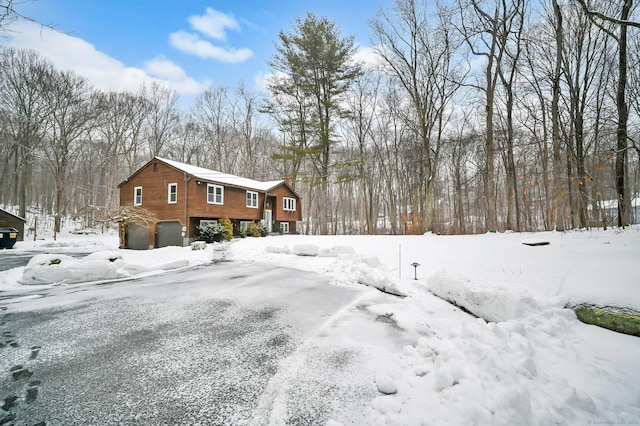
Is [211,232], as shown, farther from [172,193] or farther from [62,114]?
[62,114]

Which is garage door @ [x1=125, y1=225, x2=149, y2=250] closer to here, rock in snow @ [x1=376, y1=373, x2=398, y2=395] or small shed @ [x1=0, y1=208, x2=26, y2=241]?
small shed @ [x1=0, y1=208, x2=26, y2=241]

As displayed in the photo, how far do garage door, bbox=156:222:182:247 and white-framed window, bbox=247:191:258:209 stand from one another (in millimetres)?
6177

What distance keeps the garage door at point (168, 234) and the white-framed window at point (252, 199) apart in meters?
6.18

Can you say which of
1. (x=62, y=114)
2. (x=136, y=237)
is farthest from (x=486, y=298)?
(x=62, y=114)

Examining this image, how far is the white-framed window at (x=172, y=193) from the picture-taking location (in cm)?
1911

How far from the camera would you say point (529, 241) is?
9.83 meters

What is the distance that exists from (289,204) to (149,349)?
81.7 ft

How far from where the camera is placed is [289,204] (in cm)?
2820

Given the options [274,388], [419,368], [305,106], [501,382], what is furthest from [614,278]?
[305,106]

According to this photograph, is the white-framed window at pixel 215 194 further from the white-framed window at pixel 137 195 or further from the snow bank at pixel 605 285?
the snow bank at pixel 605 285

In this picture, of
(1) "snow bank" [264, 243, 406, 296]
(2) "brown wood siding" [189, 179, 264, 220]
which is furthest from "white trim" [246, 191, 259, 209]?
(1) "snow bank" [264, 243, 406, 296]

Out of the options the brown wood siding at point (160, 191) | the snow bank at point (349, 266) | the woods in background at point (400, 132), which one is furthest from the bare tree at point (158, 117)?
the snow bank at point (349, 266)

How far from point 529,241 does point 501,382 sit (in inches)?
385

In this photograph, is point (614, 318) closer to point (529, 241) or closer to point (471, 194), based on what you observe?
point (529, 241)
